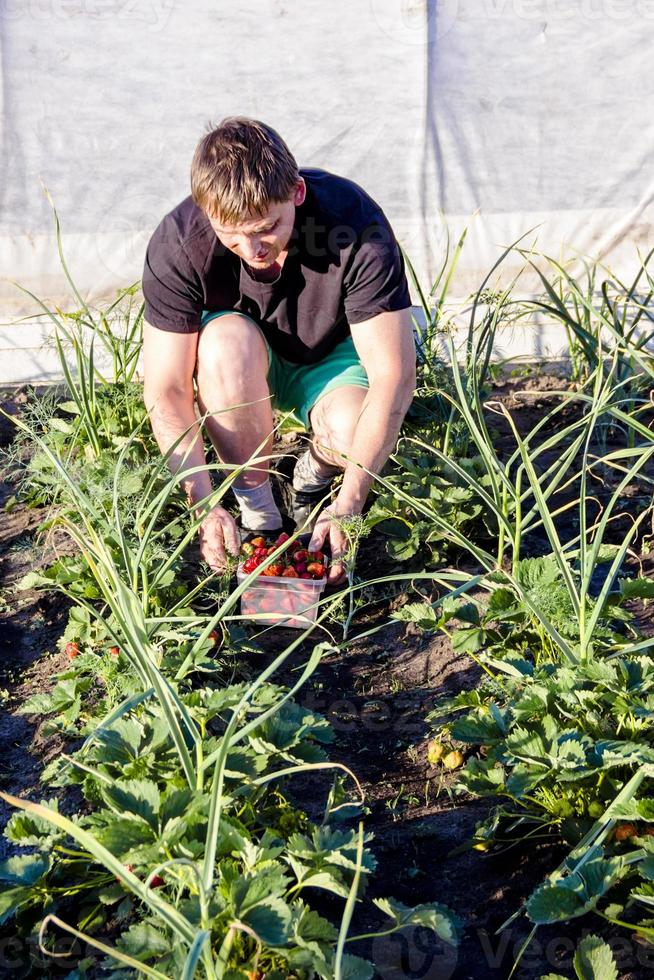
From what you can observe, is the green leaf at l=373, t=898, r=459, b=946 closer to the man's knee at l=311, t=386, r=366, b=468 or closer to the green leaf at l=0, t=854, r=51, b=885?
the green leaf at l=0, t=854, r=51, b=885

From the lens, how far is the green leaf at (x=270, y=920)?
1.21m

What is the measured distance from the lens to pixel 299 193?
7.00 ft

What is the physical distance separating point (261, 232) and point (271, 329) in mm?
465

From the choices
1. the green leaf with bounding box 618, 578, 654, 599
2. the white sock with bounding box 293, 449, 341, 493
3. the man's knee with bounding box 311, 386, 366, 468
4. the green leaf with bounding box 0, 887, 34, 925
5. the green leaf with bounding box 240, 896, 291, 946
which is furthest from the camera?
the white sock with bounding box 293, 449, 341, 493

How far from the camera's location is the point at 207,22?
3.34m

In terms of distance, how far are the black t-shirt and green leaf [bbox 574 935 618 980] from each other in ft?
4.65

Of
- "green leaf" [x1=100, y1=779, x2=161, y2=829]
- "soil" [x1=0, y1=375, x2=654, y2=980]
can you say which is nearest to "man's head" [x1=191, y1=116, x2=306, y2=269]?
"soil" [x1=0, y1=375, x2=654, y2=980]

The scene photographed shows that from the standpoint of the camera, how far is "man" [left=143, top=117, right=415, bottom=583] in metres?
2.22

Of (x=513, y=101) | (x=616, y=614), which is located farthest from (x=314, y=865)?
(x=513, y=101)

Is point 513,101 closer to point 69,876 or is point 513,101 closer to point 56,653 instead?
point 56,653

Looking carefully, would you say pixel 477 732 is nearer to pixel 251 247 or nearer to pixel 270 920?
pixel 270 920

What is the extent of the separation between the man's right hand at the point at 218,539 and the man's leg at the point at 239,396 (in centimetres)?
17

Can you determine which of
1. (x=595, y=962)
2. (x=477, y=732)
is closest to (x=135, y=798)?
(x=477, y=732)

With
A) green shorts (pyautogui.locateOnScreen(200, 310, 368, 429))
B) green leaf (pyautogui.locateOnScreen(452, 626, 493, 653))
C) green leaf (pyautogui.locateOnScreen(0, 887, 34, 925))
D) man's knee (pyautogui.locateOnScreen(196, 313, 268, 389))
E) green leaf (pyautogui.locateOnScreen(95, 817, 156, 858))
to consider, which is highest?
man's knee (pyautogui.locateOnScreen(196, 313, 268, 389))
